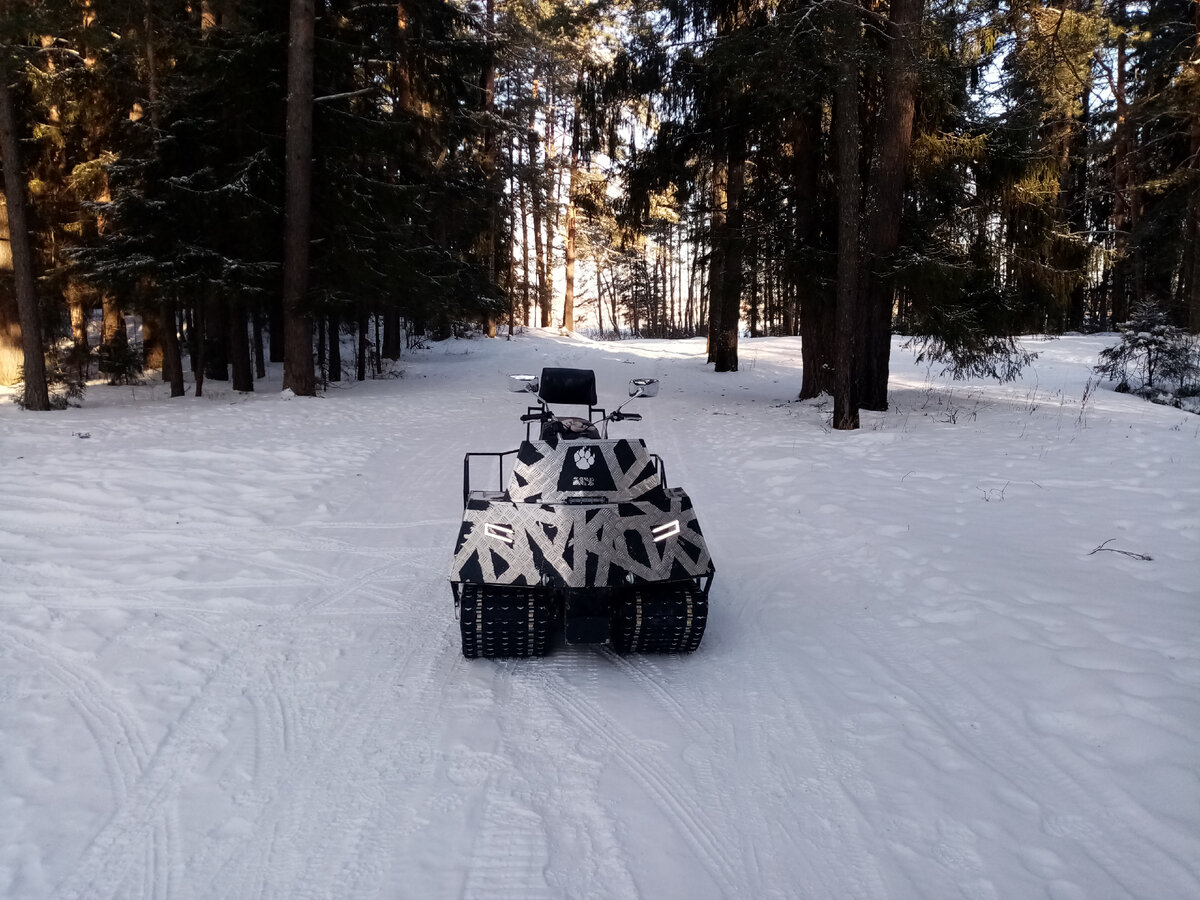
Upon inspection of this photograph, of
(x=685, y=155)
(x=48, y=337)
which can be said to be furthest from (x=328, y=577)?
(x=48, y=337)

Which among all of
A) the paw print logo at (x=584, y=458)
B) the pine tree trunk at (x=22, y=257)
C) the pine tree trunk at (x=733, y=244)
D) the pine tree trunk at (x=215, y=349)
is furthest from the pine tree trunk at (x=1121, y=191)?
the pine tree trunk at (x=22, y=257)

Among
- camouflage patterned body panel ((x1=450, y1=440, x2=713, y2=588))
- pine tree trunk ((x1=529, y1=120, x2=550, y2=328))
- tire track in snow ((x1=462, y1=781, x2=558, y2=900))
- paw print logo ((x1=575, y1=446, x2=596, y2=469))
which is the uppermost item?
pine tree trunk ((x1=529, y1=120, x2=550, y2=328))

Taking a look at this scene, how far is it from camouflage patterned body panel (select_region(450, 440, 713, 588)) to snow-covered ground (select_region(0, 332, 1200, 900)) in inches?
23.3

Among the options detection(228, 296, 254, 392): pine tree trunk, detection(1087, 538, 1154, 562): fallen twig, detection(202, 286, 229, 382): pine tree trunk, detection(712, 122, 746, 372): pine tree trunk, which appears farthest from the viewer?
detection(202, 286, 229, 382): pine tree trunk

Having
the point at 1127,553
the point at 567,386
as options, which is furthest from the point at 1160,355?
the point at 567,386

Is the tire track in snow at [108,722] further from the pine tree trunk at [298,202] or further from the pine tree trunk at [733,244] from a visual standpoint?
the pine tree trunk at [298,202]

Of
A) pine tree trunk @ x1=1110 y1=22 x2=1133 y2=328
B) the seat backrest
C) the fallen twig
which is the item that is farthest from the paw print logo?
pine tree trunk @ x1=1110 y1=22 x2=1133 y2=328

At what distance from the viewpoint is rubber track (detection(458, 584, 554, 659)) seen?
4.36 m

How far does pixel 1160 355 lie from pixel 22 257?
21.4 m

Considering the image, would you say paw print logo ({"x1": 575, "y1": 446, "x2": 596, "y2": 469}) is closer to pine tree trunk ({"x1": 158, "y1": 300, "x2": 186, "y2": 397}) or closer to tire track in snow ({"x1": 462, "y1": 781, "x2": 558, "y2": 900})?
tire track in snow ({"x1": 462, "y1": 781, "x2": 558, "y2": 900})

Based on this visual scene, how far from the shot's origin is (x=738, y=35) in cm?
1156

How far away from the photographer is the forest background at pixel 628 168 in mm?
11758

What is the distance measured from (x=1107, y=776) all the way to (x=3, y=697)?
17.3 ft

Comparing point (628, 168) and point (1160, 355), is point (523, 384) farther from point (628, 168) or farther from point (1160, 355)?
point (1160, 355)
